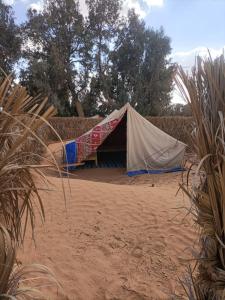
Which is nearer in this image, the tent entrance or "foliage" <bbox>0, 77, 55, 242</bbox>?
"foliage" <bbox>0, 77, 55, 242</bbox>

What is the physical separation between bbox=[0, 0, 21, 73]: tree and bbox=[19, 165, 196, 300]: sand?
1934 cm

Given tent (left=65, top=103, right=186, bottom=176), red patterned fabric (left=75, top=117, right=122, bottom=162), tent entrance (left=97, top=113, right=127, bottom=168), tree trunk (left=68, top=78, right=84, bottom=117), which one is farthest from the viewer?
tree trunk (left=68, top=78, right=84, bottom=117)

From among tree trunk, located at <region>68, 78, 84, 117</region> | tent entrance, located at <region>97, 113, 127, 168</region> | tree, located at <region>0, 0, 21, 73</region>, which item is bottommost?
tent entrance, located at <region>97, 113, 127, 168</region>

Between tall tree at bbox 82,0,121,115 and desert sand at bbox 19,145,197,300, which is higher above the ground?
tall tree at bbox 82,0,121,115

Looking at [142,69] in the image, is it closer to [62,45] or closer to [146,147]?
[62,45]

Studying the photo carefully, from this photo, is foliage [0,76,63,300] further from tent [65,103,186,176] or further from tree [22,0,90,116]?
tree [22,0,90,116]

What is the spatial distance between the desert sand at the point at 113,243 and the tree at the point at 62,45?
1921 centimetres

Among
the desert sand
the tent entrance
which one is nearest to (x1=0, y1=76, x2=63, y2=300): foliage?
the desert sand

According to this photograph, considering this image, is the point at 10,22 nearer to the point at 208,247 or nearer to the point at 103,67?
the point at 103,67

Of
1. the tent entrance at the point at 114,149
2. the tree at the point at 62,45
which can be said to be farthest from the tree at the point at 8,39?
the tent entrance at the point at 114,149

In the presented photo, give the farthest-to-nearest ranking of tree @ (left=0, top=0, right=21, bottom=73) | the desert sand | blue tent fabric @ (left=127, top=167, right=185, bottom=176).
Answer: tree @ (left=0, top=0, right=21, bottom=73) → blue tent fabric @ (left=127, top=167, right=185, bottom=176) → the desert sand

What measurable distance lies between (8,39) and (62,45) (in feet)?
11.9

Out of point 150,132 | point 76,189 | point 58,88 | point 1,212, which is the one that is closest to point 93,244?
point 76,189

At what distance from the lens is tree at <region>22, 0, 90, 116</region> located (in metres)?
25.0
